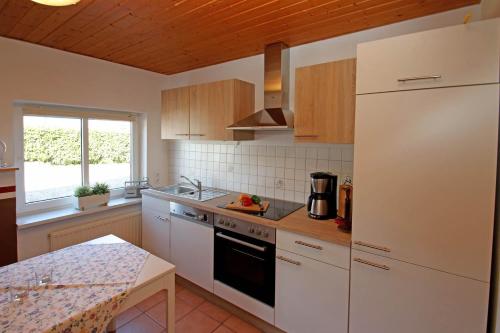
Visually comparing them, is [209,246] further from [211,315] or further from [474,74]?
[474,74]

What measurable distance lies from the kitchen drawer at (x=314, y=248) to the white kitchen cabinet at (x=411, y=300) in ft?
0.22

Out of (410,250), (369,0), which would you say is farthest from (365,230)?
(369,0)

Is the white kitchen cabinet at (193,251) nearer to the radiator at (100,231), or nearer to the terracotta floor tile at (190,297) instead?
the terracotta floor tile at (190,297)

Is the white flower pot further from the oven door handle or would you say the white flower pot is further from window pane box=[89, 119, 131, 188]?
the oven door handle

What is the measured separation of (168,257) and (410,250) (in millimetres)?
2220

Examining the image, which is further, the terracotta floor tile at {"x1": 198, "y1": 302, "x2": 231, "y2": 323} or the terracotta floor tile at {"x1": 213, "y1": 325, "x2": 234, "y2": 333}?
the terracotta floor tile at {"x1": 198, "y1": 302, "x2": 231, "y2": 323}

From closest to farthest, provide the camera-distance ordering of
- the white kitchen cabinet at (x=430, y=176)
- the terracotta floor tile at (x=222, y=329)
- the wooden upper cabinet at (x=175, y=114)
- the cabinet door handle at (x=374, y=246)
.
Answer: the white kitchen cabinet at (x=430, y=176) → the cabinet door handle at (x=374, y=246) → the terracotta floor tile at (x=222, y=329) → the wooden upper cabinet at (x=175, y=114)

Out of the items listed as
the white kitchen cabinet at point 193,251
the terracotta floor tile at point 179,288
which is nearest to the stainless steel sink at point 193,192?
the white kitchen cabinet at point 193,251

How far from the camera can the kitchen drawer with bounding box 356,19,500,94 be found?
1126mm

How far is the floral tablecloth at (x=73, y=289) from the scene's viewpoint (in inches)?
41.4

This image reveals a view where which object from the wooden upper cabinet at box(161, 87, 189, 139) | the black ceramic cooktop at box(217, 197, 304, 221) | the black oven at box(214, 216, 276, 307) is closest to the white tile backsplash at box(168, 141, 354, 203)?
the black ceramic cooktop at box(217, 197, 304, 221)

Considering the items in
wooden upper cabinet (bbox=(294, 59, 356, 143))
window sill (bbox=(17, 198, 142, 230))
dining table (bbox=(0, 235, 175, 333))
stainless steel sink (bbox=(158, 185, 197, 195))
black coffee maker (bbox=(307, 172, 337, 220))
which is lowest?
dining table (bbox=(0, 235, 175, 333))

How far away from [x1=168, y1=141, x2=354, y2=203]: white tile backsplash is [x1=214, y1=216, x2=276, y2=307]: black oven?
0.62 m

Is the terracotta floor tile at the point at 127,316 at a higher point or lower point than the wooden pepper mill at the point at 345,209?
lower
